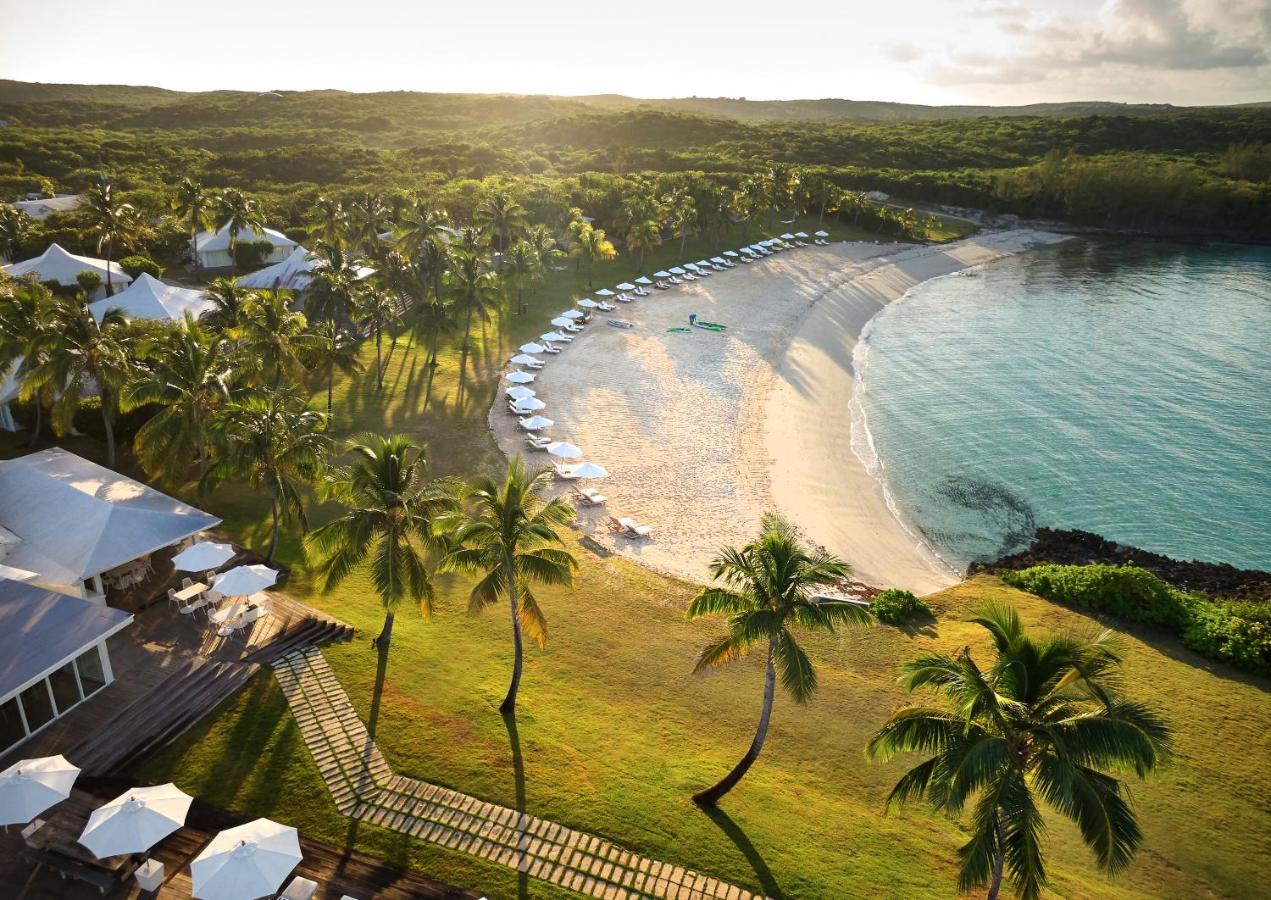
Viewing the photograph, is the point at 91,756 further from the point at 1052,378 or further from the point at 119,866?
the point at 1052,378

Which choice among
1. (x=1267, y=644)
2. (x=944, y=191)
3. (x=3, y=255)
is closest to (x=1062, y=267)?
(x=944, y=191)

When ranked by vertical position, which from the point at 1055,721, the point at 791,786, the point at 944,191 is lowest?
the point at 791,786

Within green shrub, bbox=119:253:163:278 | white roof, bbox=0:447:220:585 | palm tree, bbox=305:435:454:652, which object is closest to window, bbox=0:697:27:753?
white roof, bbox=0:447:220:585

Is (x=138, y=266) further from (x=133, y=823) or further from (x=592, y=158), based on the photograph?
(x=592, y=158)

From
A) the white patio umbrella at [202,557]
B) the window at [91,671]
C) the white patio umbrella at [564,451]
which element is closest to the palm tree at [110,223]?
the white patio umbrella at [564,451]

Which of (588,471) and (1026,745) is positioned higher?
(1026,745)

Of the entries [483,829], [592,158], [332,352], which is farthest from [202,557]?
[592,158]

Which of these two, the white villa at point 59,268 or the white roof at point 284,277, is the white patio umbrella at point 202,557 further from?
the white villa at point 59,268
